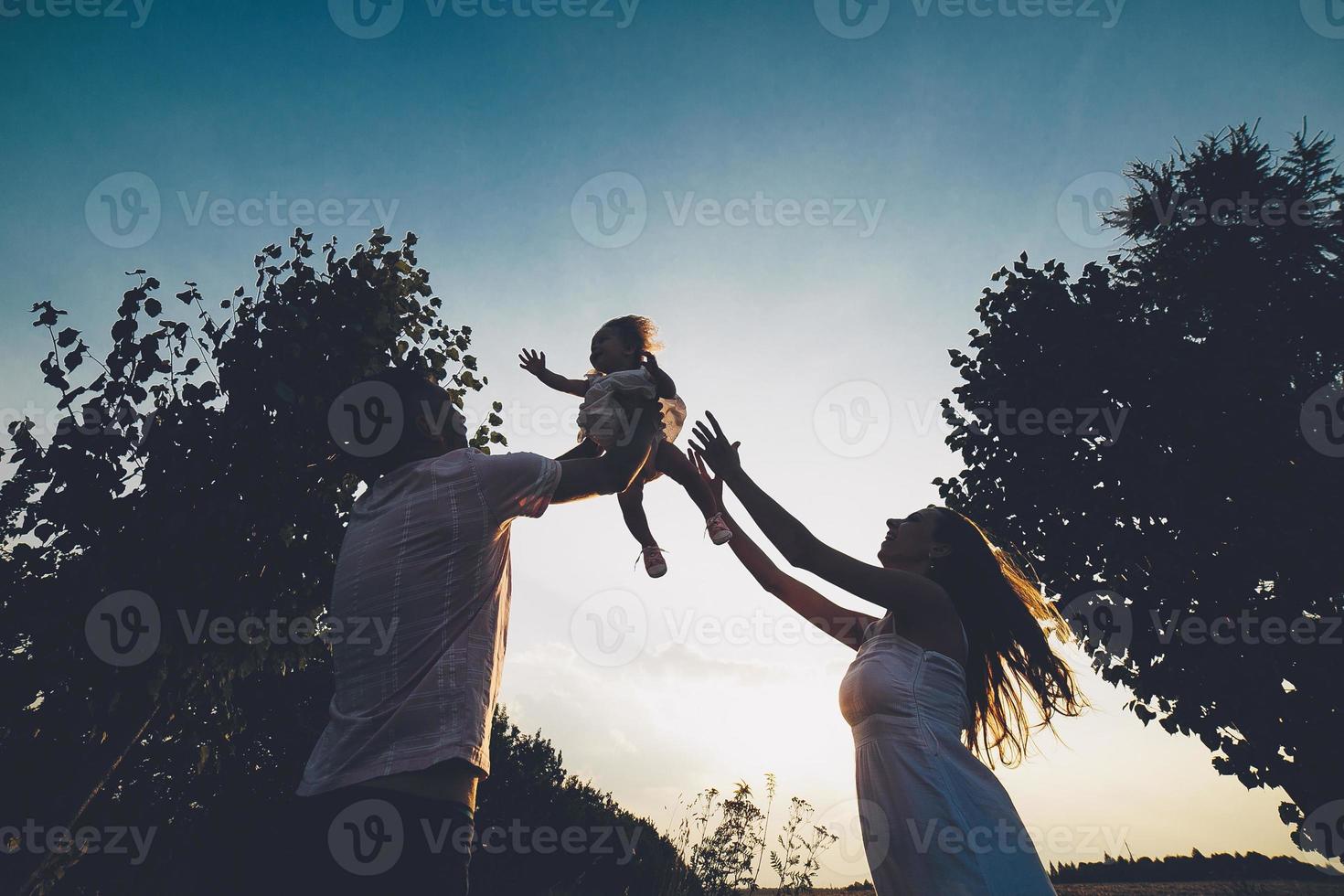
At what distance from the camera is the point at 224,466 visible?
589 centimetres

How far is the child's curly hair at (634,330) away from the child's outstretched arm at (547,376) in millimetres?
598

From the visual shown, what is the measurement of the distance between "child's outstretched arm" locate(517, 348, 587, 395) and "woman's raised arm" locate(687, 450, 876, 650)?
4.78 ft

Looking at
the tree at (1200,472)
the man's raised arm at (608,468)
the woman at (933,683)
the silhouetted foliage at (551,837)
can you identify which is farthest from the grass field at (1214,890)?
the man's raised arm at (608,468)

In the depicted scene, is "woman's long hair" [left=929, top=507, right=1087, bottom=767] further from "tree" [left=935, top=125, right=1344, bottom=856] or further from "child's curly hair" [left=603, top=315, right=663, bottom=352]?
"tree" [left=935, top=125, right=1344, bottom=856]

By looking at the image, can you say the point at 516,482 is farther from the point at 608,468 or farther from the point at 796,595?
the point at 796,595

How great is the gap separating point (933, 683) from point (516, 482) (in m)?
2.32

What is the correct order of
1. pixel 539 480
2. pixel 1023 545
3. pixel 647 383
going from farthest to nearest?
pixel 1023 545 < pixel 647 383 < pixel 539 480

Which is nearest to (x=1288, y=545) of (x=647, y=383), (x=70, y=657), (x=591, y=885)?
(x=647, y=383)

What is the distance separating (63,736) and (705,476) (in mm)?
5505

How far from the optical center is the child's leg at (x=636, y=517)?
6.23 m

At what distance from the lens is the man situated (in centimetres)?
166

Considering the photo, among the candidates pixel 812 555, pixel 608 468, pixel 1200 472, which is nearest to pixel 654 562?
pixel 812 555

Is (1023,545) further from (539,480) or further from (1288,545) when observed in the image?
(539,480)

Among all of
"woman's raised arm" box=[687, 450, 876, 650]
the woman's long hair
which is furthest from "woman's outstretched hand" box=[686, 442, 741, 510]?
the woman's long hair
